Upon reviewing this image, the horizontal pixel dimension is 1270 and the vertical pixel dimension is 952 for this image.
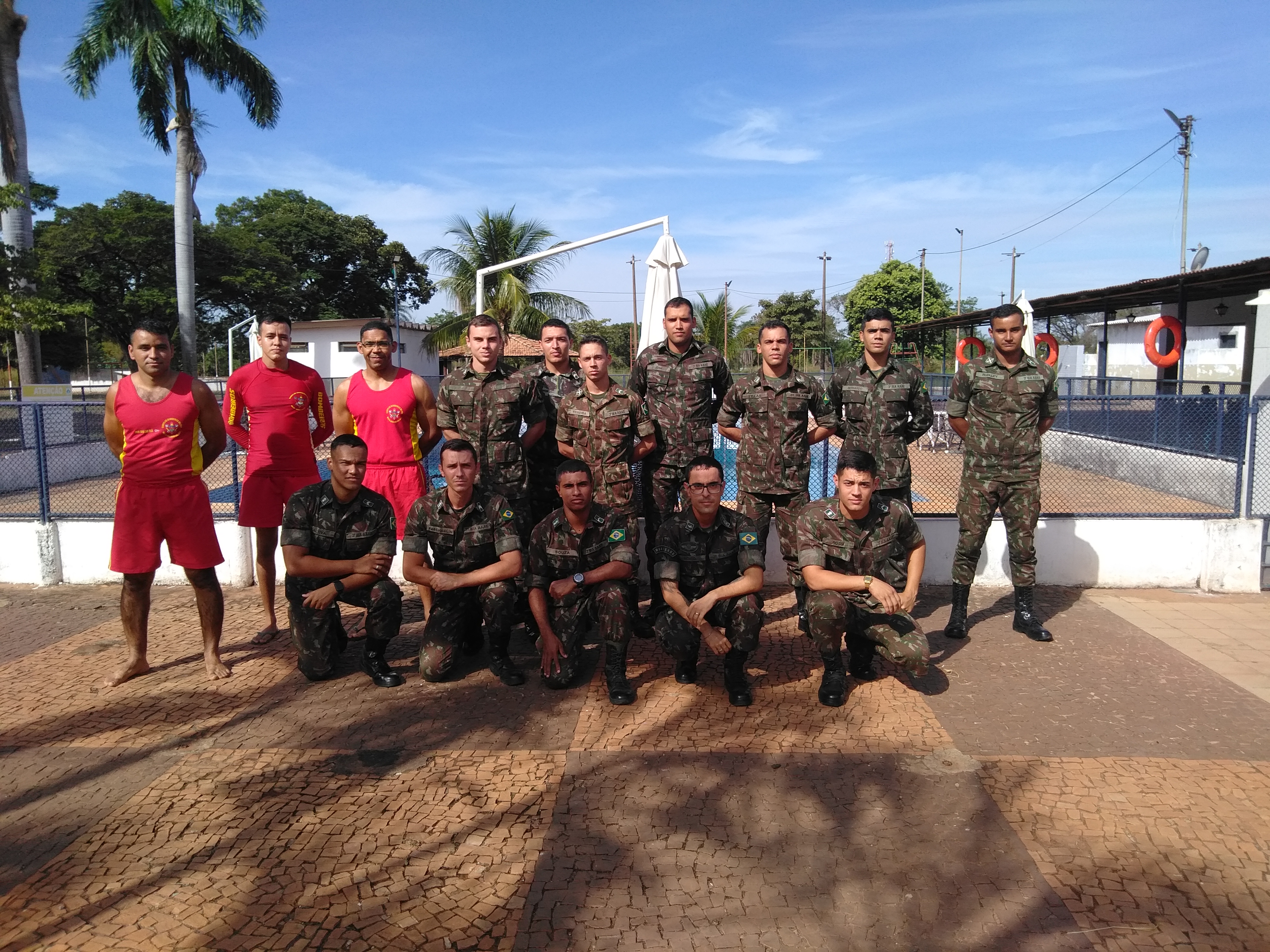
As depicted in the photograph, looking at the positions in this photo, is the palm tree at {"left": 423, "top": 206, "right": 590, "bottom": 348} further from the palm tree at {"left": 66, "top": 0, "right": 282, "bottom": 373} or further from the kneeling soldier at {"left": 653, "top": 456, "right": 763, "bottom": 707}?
the kneeling soldier at {"left": 653, "top": 456, "right": 763, "bottom": 707}

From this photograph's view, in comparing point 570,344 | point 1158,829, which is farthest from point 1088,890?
point 570,344

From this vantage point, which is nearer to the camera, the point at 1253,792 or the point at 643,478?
the point at 1253,792

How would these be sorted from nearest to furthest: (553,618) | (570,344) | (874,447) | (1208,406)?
1. (553,618)
2. (874,447)
3. (570,344)
4. (1208,406)

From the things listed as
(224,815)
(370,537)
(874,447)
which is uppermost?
(874,447)

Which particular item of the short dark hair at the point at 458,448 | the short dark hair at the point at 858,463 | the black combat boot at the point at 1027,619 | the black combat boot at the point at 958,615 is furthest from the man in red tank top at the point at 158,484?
the black combat boot at the point at 1027,619

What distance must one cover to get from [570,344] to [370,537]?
1.88 m

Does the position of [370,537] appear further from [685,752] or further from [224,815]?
[685,752]

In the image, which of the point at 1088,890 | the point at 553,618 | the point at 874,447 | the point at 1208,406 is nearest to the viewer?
the point at 1088,890

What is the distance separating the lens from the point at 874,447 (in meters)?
5.16

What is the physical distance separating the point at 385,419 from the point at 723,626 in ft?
7.70

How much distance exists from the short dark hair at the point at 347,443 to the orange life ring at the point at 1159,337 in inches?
537

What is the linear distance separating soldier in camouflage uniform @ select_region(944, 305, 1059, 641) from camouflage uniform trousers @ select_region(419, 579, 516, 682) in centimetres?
277

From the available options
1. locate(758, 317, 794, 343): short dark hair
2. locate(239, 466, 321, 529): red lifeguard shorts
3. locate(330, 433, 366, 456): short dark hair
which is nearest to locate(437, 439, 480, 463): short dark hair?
locate(330, 433, 366, 456): short dark hair

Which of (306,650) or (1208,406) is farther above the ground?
(1208,406)
